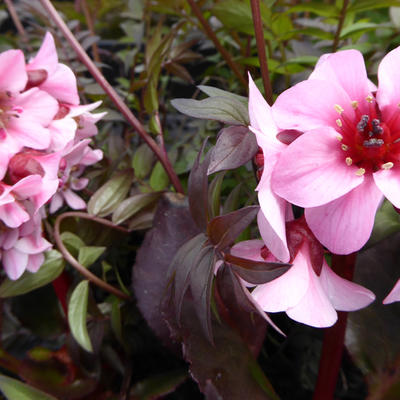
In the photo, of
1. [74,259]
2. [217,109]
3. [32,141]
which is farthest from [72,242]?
[217,109]

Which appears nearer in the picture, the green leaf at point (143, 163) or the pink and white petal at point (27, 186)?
the pink and white petal at point (27, 186)

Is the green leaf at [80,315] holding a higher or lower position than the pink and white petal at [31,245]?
lower

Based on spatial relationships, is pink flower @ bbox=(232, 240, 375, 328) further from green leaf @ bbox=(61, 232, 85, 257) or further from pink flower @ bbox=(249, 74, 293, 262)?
green leaf @ bbox=(61, 232, 85, 257)

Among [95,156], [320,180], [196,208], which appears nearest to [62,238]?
[95,156]

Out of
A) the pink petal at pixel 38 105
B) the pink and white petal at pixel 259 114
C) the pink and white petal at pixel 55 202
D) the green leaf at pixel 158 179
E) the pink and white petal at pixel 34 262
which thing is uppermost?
the pink and white petal at pixel 259 114

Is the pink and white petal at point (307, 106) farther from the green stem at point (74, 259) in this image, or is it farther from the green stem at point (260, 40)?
the green stem at point (74, 259)

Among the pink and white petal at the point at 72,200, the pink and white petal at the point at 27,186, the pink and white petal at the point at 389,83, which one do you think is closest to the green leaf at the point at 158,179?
the pink and white petal at the point at 72,200

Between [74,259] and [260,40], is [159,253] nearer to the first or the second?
[74,259]
